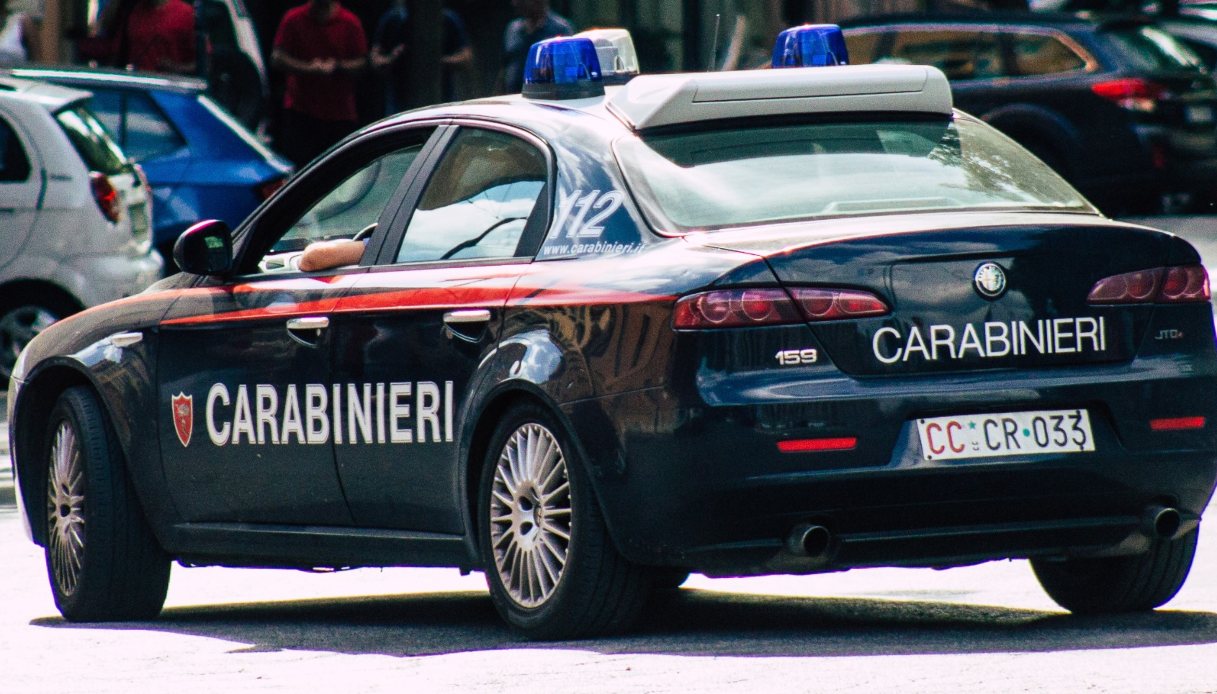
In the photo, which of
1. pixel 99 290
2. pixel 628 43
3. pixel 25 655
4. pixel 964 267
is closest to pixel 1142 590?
pixel 964 267

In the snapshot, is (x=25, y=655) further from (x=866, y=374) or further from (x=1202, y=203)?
(x=1202, y=203)

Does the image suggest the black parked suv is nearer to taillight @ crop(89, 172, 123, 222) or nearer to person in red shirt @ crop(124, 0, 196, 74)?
person in red shirt @ crop(124, 0, 196, 74)

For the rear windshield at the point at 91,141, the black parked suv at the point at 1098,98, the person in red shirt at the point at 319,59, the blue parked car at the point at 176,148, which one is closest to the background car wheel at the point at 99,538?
the rear windshield at the point at 91,141

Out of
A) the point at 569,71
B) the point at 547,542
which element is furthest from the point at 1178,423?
the point at 569,71

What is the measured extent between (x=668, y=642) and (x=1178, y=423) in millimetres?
1345

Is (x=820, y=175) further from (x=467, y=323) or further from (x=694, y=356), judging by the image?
(x=467, y=323)

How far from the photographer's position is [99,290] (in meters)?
15.0

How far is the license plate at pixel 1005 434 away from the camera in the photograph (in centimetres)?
654

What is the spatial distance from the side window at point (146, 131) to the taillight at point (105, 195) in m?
1.59

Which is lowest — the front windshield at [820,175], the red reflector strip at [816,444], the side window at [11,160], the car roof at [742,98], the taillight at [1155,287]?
the side window at [11,160]

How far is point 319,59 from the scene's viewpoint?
20.7m

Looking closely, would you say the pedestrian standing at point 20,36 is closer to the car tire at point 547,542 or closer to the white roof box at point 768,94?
the white roof box at point 768,94

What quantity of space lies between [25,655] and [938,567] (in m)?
2.41

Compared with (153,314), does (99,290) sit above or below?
below
